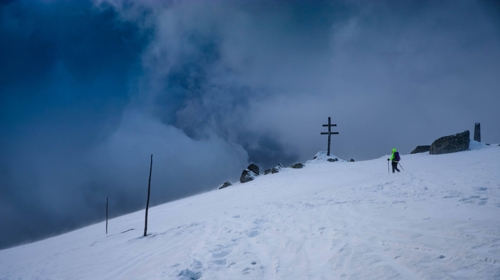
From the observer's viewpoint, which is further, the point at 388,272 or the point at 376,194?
the point at 376,194

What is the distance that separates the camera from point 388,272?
3.54 metres

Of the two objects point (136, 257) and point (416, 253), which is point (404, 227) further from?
point (136, 257)

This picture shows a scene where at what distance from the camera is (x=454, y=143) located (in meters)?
19.0

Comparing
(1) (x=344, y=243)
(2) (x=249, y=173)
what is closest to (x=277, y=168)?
(2) (x=249, y=173)

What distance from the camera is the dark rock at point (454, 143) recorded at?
18.7m

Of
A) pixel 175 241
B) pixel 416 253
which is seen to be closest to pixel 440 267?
pixel 416 253

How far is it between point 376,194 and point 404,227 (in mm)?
4431

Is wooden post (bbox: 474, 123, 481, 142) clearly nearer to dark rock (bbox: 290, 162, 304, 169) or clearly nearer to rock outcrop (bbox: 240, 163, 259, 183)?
dark rock (bbox: 290, 162, 304, 169)

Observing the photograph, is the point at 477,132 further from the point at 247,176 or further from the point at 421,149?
the point at 247,176

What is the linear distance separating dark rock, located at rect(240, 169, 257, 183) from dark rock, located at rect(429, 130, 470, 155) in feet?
58.9

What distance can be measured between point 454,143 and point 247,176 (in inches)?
778

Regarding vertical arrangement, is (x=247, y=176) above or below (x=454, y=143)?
below

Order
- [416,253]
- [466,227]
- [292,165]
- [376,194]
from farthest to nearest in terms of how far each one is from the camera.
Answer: [292,165] → [376,194] → [466,227] → [416,253]

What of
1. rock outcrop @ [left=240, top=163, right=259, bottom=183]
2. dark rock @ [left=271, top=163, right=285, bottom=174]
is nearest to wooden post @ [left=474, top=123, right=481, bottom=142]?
dark rock @ [left=271, top=163, right=285, bottom=174]
